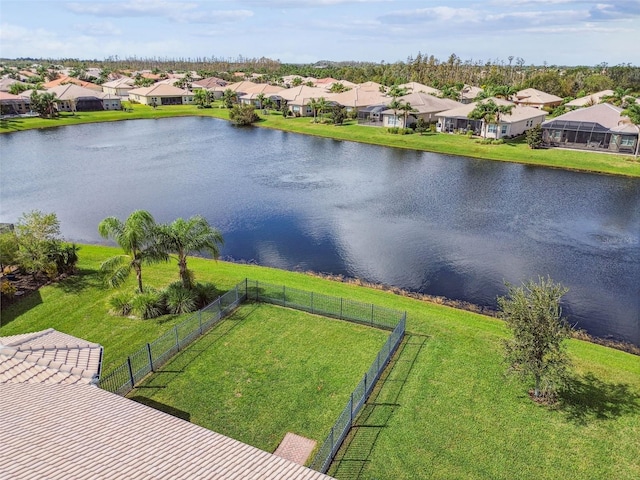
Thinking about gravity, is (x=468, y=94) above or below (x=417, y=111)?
above

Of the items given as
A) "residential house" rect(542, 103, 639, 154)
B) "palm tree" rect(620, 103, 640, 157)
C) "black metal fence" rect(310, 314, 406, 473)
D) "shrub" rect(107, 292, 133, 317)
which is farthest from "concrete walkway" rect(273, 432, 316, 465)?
"residential house" rect(542, 103, 639, 154)

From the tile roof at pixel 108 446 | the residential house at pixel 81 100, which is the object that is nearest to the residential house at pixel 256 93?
the residential house at pixel 81 100

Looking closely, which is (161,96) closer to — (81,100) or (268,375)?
(81,100)

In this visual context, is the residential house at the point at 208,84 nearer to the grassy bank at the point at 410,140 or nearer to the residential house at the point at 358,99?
the grassy bank at the point at 410,140

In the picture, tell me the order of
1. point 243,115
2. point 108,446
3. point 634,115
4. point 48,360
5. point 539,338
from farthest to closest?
point 243,115 → point 634,115 → point 539,338 → point 48,360 → point 108,446

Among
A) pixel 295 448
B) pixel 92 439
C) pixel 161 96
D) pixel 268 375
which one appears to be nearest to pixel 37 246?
pixel 268 375

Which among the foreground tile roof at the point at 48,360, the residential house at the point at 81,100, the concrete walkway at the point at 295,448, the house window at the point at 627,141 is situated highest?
the residential house at the point at 81,100

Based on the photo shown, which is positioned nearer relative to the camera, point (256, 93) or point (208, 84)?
point (256, 93)
